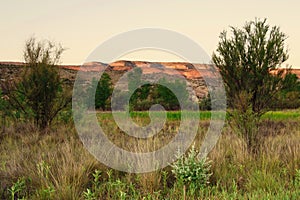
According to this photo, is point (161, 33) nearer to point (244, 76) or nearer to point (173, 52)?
point (173, 52)

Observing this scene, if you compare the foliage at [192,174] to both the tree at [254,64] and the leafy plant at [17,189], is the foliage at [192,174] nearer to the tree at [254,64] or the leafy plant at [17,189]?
the leafy plant at [17,189]

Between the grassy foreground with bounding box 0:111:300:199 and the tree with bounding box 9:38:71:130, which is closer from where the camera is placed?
the grassy foreground with bounding box 0:111:300:199

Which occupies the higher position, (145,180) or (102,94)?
(102,94)

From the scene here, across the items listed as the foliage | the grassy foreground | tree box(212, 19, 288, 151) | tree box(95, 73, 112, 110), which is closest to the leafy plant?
the grassy foreground

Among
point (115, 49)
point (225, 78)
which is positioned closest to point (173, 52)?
point (115, 49)

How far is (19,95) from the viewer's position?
11.2 m

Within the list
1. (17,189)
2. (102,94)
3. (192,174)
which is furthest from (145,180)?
(102,94)

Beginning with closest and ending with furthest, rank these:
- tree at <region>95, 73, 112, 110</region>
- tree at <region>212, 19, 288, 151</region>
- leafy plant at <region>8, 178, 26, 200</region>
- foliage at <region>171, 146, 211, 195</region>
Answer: leafy plant at <region>8, 178, 26, 200</region> → foliage at <region>171, 146, 211, 195</region> → tree at <region>212, 19, 288, 151</region> → tree at <region>95, 73, 112, 110</region>

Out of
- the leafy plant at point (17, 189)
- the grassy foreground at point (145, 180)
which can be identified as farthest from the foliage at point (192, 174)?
the leafy plant at point (17, 189)

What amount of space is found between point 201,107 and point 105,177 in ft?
58.1

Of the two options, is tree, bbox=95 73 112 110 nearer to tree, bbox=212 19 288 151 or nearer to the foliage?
tree, bbox=212 19 288 151

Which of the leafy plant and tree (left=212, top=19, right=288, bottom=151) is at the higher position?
tree (left=212, top=19, right=288, bottom=151)

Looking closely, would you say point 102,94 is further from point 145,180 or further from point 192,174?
point 192,174

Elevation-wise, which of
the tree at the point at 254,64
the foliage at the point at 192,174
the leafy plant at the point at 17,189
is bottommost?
the leafy plant at the point at 17,189
